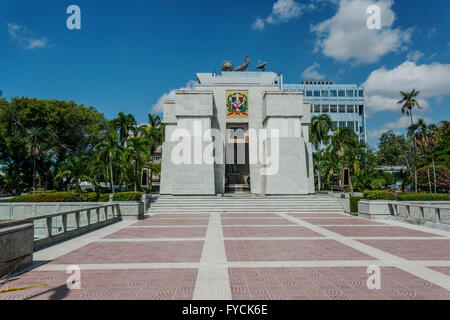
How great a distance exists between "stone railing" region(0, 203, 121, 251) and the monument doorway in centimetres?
2086

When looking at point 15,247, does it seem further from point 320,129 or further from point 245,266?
point 320,129

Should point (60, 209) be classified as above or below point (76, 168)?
below

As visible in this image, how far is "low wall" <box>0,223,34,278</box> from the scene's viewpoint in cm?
589

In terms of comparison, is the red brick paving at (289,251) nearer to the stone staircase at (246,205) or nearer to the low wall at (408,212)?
the low wall at (408,212)

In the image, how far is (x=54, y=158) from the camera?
40.0 m

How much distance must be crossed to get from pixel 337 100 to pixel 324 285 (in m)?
81.1

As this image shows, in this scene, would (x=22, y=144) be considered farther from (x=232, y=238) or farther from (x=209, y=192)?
(x=232, y=238)

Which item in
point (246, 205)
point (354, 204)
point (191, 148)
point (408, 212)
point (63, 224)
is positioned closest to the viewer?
point (63, 224)

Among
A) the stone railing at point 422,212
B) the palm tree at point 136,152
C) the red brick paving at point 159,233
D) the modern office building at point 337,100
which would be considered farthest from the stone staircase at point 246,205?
the modern office building at point 337,100

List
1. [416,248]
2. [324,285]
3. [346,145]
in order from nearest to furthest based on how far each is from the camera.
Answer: [324,285] → [416,248] → [346,145]

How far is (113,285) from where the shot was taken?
5414 mm

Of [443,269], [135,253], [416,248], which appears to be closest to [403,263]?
[443,269]

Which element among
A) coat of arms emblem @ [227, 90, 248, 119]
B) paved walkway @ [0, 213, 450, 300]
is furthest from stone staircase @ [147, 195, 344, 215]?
coat of arms emblem @ [227, 90, 248, 119]
